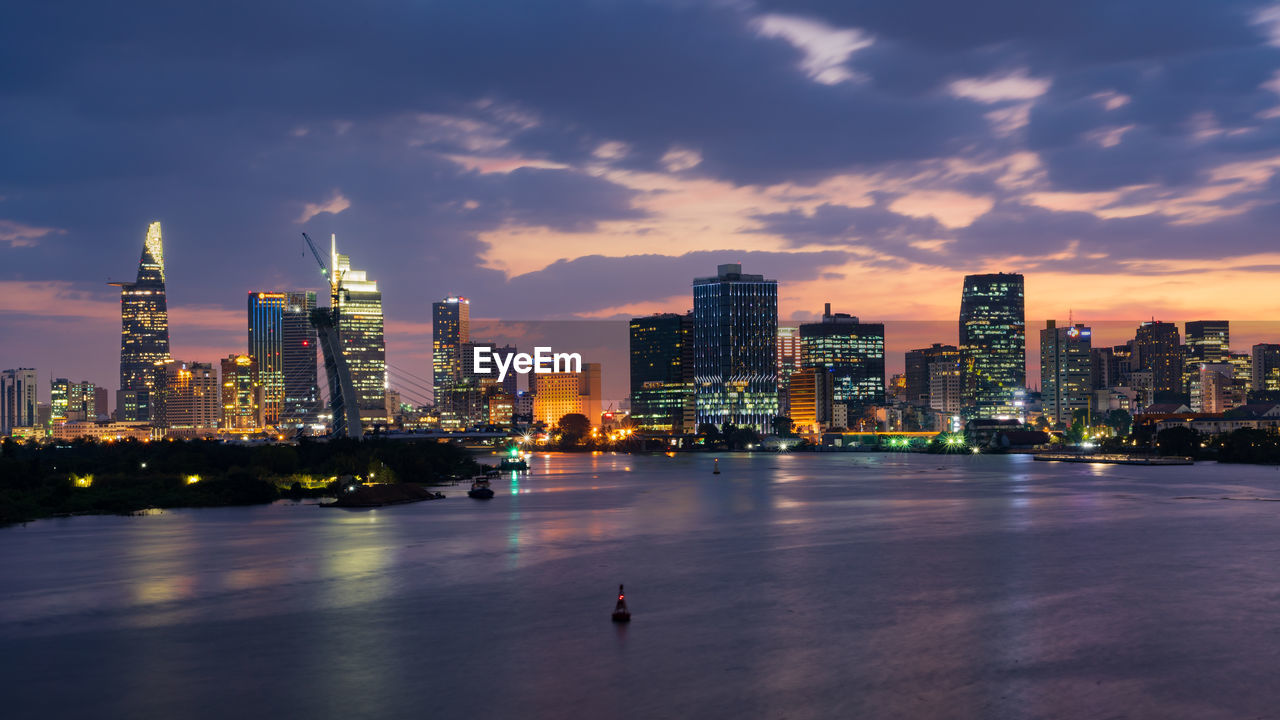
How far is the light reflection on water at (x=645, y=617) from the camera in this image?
2942cm

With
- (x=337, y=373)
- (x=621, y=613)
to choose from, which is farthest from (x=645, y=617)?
(x=337, y=373)

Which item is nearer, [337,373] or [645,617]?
[645,617]

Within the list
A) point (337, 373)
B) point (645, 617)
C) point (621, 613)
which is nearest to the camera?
point (621, 613)

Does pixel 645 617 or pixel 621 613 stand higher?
pixel 621 613

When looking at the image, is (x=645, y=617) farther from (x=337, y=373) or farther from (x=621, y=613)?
(x=337, y=373)

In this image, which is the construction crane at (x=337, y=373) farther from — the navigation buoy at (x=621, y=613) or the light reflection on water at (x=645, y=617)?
the navigation buoy at (x=621, y=613)

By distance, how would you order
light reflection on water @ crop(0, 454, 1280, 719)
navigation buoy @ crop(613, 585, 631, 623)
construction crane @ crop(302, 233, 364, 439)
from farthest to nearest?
construction crane @ crop(302, 233, 364, 439), navigation buoy @ crop(613, 585, 631, 623), light reflection on water @ crop(0, 454, 1280, 719)

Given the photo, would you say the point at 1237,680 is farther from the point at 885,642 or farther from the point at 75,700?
the point at 75,700

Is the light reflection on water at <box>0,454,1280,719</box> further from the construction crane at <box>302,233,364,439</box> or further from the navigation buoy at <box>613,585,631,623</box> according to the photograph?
the construction crane at <box>302,233,364,439</box>

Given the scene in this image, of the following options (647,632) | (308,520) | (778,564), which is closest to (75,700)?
(647,632)

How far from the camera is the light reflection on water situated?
96.5 feet

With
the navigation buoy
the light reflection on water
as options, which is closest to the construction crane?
the light reflection on water

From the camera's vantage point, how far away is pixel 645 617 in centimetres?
4075

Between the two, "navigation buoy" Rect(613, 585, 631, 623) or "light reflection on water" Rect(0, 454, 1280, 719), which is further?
"navigation buoy" Rect(613, 585, 631, 623)
